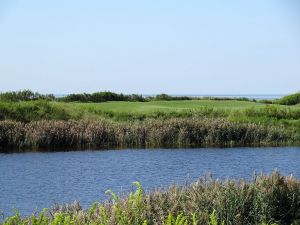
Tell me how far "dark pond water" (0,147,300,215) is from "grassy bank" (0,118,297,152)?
2578 millimetres

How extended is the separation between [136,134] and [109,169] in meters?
9.16

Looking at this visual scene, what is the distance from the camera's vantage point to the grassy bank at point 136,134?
31.7 metres

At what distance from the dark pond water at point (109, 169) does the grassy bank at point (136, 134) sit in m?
2.58

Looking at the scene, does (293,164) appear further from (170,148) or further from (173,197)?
(173,197)

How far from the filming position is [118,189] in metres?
18.8

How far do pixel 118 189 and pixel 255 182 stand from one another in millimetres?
6427

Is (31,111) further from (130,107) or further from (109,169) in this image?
(109,169)

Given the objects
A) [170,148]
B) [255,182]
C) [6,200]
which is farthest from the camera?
[170,148]

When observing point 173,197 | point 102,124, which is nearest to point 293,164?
point 102,124

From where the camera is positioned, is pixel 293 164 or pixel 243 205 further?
pixel 293 164

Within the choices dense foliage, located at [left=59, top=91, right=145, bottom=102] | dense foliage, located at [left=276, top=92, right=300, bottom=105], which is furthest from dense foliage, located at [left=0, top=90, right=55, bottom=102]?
dense foliage, located at [left=276, top=92, right=300, bottom=105]

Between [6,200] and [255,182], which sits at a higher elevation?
[255,182]

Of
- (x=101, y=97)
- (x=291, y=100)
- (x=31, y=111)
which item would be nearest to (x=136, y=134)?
(x=31, y=111)

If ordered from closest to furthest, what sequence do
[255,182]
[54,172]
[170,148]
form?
1. [255,182]
2. [54,172]
3. [170,148]
